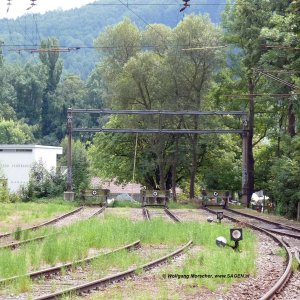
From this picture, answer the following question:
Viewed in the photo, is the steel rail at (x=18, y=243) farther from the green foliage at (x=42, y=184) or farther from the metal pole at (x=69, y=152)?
the green foliage at (x=42, y=184)

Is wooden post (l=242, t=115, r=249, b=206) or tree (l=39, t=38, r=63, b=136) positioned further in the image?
→ tree (l=39, t=38, r=63, b=136)

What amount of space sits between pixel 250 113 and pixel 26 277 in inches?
1457

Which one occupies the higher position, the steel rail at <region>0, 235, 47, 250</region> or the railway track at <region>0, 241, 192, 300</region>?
the railway track at <region>0, 241, 192, 300</region>

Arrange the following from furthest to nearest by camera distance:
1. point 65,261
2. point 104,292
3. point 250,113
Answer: point 250,113, point 65,261, point 104,292

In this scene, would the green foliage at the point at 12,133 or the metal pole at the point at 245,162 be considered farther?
the green foliage at the point at 12,133

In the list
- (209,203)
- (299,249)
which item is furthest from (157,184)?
(299,249)

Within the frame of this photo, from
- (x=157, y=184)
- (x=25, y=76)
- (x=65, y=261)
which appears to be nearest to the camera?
(x=65, y=261)

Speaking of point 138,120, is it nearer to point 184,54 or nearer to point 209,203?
point 184,54

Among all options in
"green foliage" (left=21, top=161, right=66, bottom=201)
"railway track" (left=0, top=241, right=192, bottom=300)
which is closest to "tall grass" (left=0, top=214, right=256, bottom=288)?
"railway track" (left=0, top=241, right=192, bottom=300)

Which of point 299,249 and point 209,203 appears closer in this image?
point 299,249

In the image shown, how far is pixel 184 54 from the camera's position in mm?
50156

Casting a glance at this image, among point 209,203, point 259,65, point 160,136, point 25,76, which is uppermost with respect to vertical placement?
point 25,76

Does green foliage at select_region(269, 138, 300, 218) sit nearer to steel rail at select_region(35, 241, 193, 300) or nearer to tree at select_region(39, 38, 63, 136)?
steel rail at select_region(35, 241, 193, 300)

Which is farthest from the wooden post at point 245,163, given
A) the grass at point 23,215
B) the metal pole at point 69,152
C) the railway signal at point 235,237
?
the railway signal at point 235,237
